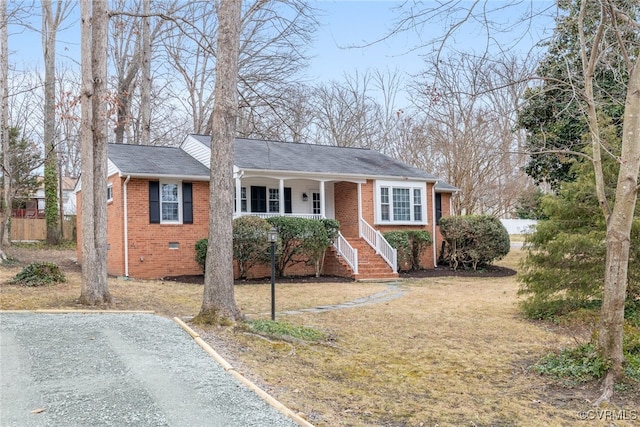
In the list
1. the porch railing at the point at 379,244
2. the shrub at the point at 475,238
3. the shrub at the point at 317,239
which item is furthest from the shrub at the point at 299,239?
the shrub at the point at 475,238

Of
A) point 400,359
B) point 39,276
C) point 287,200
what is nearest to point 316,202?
point 287,200

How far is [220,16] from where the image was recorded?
26.8 feet

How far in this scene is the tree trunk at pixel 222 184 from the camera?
7926mm

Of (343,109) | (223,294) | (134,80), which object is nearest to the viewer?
(223,294)

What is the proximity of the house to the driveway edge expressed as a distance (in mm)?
8179

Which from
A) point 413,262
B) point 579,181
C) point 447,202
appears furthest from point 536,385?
point 447,202

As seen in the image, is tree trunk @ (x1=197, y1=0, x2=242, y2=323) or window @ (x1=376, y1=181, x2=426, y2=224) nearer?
tree trunk @ (x1=197, y1=0, x2=242, y2=323)

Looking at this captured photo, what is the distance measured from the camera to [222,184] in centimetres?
794

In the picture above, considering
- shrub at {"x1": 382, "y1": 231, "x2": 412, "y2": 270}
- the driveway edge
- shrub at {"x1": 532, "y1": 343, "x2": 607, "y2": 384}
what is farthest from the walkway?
shrub at {"x1": 532, "y1": 343, "x2": 607, "y2": 384}

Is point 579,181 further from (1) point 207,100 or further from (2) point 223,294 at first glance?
(1) point 207,100

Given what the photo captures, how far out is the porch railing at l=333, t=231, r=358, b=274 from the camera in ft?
53.9

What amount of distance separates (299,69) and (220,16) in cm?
1768

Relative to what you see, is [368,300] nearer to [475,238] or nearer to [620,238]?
[620,238]

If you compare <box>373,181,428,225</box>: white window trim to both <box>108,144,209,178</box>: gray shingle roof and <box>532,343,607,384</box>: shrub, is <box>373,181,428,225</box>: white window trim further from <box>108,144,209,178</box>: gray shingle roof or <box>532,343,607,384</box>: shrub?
<box>532,343,607,384</box>: shrub
